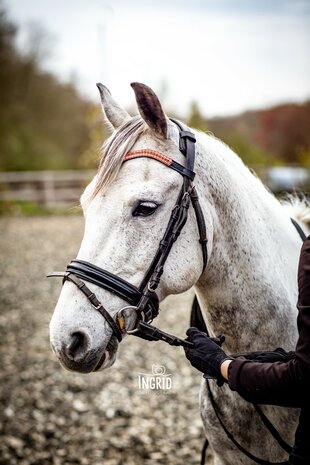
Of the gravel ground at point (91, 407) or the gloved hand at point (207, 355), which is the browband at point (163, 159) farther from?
the gravel ground at point (91, 407)

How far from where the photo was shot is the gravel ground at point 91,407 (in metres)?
3.97

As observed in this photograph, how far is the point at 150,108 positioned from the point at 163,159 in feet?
0.77

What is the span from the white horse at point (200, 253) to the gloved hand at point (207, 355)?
0.20m

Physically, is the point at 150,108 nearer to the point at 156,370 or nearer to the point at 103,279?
the point at 103,279

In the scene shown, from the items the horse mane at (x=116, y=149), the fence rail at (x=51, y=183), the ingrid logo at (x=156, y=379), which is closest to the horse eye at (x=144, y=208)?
the horse mane at (x=116, y=149)

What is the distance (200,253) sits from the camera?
5.95 ft

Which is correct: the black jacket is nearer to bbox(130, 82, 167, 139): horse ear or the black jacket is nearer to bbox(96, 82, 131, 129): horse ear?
bbox(130, 82, 167, 139): horse ear

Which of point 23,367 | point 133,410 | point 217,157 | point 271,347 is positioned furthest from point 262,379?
point 23,367

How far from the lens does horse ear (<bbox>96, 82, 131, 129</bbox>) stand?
80.4 inches

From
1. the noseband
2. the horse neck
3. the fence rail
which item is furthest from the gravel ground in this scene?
the fence rail

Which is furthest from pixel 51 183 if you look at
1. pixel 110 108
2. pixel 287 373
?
pixel 287 373

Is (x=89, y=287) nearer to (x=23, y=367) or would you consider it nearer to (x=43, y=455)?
(x=43, y=455)

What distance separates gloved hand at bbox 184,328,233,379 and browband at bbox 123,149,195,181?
0.78 meters

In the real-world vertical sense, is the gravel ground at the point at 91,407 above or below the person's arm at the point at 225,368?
below
